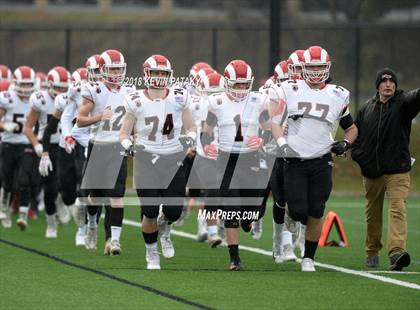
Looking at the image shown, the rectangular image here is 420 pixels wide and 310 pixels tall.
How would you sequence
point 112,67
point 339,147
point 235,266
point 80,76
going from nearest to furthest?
point 339,147, point 235,266, point 112,67, point 80,76

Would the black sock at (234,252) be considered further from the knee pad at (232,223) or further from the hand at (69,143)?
the hand at (69,143)

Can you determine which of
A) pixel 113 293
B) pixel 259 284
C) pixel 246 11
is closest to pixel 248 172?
pixel 259 284

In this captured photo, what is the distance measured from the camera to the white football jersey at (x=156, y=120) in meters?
11.0

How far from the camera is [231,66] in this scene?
11180mm

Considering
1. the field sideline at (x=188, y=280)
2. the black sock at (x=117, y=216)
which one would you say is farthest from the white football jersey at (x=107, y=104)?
the field sideline at (x=188, y=280)

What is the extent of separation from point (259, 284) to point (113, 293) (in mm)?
1268

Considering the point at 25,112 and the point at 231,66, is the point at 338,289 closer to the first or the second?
the point at 231,66

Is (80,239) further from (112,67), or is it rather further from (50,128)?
(112,67)

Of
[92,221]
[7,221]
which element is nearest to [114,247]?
[92,221]

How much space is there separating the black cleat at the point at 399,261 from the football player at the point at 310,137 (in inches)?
28.6

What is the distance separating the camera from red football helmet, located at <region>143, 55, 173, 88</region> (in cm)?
1106

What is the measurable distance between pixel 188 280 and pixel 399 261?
2.01 m

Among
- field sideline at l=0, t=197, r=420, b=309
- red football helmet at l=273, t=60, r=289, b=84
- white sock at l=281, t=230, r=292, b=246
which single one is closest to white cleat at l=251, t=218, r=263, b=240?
field sideline at l=0, t=197, r=420, b=309

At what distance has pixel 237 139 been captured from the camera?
445 inches
